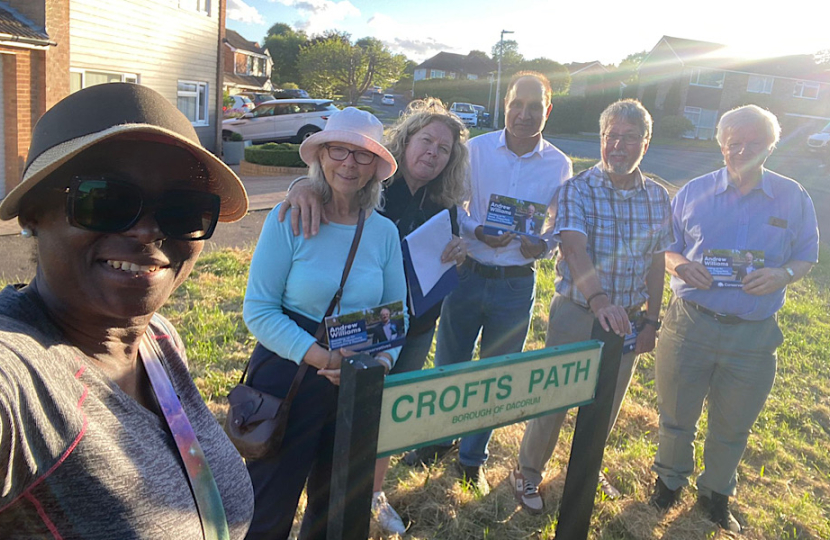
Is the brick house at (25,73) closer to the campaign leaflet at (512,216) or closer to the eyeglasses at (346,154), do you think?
the eyeglasses at (346,154)

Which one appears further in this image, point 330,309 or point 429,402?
point 330,309

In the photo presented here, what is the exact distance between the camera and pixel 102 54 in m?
12.6

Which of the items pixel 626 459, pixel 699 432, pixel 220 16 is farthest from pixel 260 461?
pixel 220 16

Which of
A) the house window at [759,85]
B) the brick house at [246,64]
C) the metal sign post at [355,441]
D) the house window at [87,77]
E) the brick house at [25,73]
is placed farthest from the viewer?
the house window at [759,85]

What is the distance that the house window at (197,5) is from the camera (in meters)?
15.3

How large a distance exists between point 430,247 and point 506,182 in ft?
2.61

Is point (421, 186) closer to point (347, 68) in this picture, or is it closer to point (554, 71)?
point (347, 68)

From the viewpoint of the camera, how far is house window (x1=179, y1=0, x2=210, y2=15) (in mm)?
15297

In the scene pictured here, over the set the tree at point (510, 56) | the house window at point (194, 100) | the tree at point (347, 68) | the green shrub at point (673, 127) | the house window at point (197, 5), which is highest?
the tree at point (510, 56)

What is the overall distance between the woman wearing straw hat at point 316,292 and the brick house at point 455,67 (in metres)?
73.8

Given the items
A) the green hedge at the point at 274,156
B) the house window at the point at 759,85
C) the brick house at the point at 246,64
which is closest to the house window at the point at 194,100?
the green hedge at the point at 274,156

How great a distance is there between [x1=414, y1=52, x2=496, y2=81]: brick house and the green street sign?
7435cm

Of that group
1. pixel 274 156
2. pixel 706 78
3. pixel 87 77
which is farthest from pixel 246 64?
pixel 87 77

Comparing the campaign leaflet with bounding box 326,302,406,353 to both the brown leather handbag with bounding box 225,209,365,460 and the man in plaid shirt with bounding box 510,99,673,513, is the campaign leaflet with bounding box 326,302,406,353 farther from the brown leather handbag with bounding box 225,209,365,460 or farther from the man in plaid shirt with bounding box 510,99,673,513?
the man in plaid shirt with bounding box 510,99,673,513
